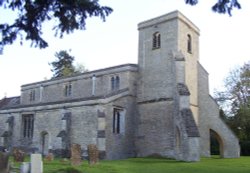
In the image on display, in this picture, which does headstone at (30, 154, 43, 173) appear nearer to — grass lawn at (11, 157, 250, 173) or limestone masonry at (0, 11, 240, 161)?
grass lawn at (11, 157, 250, 173)

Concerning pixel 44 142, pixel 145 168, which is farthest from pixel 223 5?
pixel 44 142

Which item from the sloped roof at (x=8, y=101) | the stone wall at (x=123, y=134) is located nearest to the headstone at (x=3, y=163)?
the stone wall at (x=123, y=134)

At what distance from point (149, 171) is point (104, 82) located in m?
17.8

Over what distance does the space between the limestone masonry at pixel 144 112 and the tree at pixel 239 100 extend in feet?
34.6

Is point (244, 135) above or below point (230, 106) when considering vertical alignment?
below

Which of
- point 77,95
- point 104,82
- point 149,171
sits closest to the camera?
point 149,171

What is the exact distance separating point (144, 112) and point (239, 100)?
18.2 m

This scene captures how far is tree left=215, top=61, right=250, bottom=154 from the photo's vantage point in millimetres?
43322

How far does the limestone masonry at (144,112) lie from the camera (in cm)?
2914

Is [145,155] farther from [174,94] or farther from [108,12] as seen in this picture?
[108,12]

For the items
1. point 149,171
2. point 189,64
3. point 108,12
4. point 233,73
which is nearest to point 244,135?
point 233,73

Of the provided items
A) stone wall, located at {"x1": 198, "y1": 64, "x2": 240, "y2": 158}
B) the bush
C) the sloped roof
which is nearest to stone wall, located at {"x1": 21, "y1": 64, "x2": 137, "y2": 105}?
the sloped roof

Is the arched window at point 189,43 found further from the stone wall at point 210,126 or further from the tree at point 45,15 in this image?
the tree at point 45,15

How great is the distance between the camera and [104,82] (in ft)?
116
